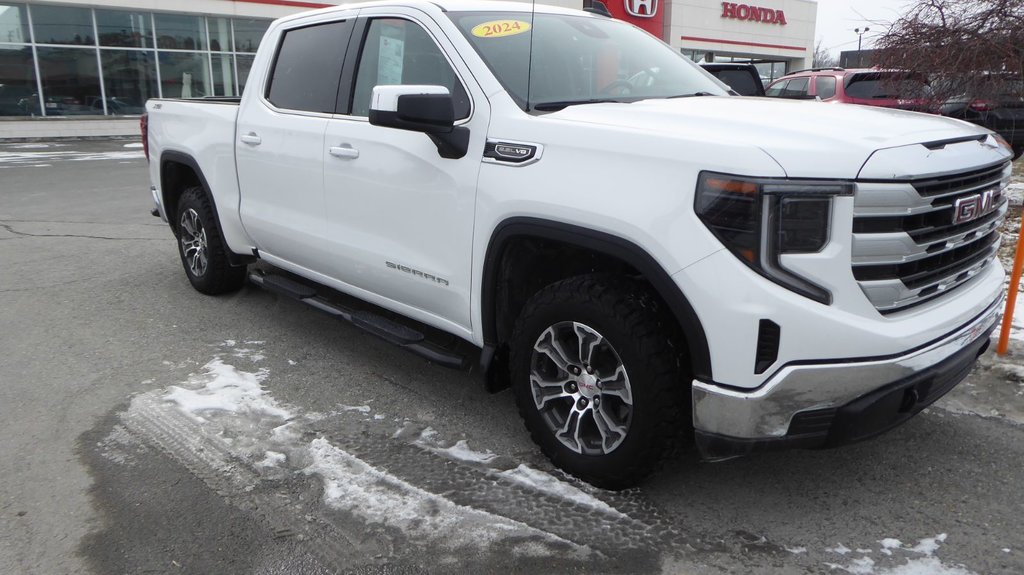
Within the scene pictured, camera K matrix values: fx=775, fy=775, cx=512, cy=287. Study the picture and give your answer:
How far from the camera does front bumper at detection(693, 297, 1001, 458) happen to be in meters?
2.43

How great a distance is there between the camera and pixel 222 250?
5.54 m

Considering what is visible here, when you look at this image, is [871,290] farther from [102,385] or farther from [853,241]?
[102,385]

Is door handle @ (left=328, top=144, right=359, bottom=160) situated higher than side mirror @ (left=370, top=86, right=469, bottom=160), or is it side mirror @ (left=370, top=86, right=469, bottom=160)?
side mirror @ (left=370, top=86, right=469, bottom=160)

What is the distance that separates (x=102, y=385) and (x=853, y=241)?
3.80 m

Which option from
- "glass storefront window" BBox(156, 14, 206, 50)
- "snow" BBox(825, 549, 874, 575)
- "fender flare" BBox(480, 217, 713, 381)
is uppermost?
"glass storefront window" BBox(156, 14, 206, 50)

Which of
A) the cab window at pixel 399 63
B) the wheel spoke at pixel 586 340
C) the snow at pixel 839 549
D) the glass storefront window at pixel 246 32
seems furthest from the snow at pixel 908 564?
the glass storefront window at pixel 246 32

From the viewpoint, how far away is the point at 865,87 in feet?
40.6

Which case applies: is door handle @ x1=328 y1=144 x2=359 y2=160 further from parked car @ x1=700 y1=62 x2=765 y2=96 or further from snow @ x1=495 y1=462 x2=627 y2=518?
parked car @ x1=700 y1=62 x2=765 y2=96

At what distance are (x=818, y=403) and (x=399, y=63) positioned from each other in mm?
2540

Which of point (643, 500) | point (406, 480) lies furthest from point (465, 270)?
point (643, 500)

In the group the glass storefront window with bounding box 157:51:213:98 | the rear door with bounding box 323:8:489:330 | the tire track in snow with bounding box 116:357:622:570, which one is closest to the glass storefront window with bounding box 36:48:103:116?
the glass storefront window with bounding box 157:51:213:98

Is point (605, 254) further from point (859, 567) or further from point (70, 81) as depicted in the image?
point (70, 81)

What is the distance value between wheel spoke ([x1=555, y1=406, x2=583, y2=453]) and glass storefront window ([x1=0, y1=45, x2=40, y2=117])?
75.0 ft

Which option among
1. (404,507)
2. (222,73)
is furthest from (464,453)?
(222,73)
